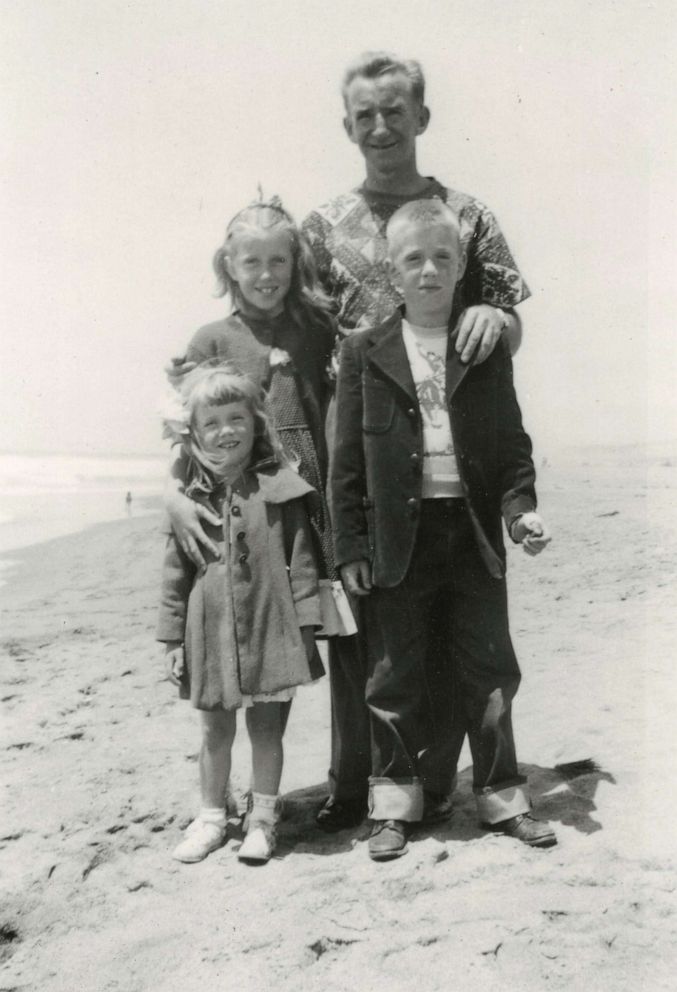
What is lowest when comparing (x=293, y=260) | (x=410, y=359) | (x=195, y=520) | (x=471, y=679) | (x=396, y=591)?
(x=471, y=679)

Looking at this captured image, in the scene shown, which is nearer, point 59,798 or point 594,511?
point 59,798

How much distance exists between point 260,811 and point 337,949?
65 cm

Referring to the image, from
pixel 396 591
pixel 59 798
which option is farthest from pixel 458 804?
pixel 59 798

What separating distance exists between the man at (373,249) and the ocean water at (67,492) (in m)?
9.44

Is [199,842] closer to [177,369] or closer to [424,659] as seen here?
[424,659]

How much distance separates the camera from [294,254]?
118 inches

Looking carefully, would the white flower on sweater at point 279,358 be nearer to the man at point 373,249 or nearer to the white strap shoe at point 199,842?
the man at point 373,249

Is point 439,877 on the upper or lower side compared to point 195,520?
lower

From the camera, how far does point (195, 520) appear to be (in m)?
2.93

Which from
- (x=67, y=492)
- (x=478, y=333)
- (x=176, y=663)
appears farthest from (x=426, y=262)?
(x=67, y=492)

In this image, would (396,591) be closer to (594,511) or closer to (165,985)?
(165,985)

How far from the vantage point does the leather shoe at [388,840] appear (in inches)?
108

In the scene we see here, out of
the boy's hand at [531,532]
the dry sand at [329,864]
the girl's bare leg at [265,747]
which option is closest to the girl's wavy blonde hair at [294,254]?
the boy's hand at [531,532]

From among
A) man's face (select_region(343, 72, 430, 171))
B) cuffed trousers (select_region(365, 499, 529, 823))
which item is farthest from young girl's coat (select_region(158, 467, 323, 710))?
man's face (select_region(343, 72, 430, 171))
